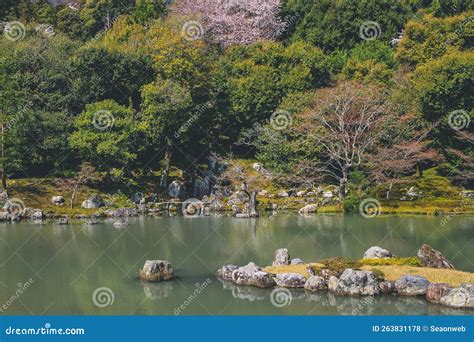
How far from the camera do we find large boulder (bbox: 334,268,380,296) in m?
17.7

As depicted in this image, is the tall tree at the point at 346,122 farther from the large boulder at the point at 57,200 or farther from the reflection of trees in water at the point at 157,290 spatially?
the reflection of trees in water at the point at 157,290

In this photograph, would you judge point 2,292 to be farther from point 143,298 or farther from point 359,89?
point 359,89

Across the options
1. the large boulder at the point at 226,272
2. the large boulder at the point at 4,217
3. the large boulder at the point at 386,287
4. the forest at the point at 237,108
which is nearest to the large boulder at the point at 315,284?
the large boulder at the point at 386,287

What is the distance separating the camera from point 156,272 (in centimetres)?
1941

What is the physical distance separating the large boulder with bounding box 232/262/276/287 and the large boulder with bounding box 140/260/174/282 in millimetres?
1989

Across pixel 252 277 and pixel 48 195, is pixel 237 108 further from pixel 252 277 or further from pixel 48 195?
pixel 252 277

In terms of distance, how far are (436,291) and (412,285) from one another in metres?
0.87

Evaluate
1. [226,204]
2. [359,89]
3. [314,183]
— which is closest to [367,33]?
[359,89]

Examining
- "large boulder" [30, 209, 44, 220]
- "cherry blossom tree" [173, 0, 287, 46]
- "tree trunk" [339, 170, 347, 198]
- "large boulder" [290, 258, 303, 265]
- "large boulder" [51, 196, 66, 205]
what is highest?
"cherry blossom tree" [173, 0, 287, 46]

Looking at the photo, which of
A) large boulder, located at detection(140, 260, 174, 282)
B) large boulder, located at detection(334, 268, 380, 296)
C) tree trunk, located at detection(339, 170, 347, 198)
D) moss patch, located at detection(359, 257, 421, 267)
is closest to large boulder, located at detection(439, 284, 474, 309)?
large boulder, located at detection(334, 268, 380, 296)

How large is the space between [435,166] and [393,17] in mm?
20848

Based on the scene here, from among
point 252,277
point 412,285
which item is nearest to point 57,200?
point 252,277

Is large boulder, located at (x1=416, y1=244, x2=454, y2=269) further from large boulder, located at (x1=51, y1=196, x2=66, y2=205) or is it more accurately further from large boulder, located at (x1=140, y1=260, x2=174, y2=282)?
large boulder, located at (x1=51, y1=196, x2=66, y2=205)

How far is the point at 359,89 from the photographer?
141 feet
